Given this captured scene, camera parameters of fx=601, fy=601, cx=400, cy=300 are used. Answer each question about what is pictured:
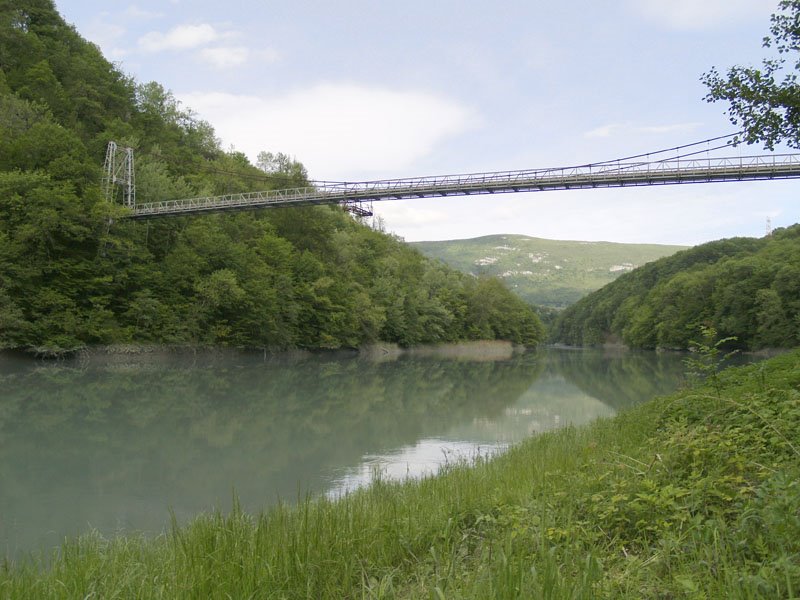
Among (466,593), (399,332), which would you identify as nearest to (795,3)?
(466,593)

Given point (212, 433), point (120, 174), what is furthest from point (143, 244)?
point (212, 433)

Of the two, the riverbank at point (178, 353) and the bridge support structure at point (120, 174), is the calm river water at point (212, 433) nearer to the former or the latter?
the riverbank at point (178, 353)

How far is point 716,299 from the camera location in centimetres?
5444

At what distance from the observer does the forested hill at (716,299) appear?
44594 millimetres

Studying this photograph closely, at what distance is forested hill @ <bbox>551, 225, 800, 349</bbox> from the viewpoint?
44594mm

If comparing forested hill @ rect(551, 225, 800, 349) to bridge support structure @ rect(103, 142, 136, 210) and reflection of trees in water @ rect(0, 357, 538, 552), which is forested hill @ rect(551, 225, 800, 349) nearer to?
reflection of trees in water @ rect(0, 357, 538, 552)

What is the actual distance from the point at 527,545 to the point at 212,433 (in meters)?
10.6

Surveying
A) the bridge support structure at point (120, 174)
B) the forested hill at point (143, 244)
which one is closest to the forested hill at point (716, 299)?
the forested hill at point (143, 244)

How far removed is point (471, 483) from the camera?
4.82m

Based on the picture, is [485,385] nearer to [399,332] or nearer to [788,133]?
[788,133]

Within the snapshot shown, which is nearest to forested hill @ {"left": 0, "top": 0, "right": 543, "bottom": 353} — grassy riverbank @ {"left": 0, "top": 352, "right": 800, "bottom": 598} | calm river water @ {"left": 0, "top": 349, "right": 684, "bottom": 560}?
calm river water @ {"left": 0, "top": 349, "right": 684, "bottom": 560}

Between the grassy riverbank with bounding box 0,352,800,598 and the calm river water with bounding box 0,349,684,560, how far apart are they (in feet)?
2.02

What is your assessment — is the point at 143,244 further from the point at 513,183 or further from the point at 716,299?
the point at 716,299

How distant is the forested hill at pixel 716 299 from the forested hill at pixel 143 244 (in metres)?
24.2
